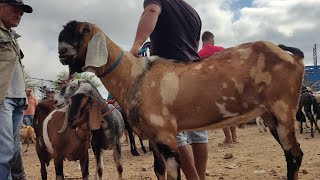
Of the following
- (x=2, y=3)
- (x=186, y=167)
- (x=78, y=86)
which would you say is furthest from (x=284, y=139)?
(x=78, y=86)

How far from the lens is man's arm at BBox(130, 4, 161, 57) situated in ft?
12.0

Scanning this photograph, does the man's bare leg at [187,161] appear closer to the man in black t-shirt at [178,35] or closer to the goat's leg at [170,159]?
the man in black t-shirt at [178,35]

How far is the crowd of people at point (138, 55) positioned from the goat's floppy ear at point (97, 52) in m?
0.42

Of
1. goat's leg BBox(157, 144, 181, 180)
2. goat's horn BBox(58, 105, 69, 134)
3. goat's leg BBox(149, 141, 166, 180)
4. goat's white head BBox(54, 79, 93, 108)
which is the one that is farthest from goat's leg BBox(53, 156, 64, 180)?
goat's leg BBox(157, 144, 181, 180)

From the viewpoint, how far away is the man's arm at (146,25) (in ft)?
12.0

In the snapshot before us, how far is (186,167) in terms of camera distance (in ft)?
13.3

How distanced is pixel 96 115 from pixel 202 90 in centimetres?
260

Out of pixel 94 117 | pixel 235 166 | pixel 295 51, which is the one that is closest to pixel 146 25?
pixel 295 51

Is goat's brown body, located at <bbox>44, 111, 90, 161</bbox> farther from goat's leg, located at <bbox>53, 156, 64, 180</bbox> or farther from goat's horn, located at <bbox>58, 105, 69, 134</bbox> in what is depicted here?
goat's horn, located at <bbox>58, 105, 69, 134</bbox>

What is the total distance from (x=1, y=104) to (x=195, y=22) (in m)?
2.21

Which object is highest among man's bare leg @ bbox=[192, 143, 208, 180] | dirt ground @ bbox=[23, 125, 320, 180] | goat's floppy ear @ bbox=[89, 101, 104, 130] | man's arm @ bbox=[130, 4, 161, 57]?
man's arm @ bbox=[130, 4, 161, 57]

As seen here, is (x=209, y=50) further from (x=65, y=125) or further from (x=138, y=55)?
(x=138, y=55)

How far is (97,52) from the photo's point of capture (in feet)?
10.9

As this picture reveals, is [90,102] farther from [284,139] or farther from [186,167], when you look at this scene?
[284,139]
